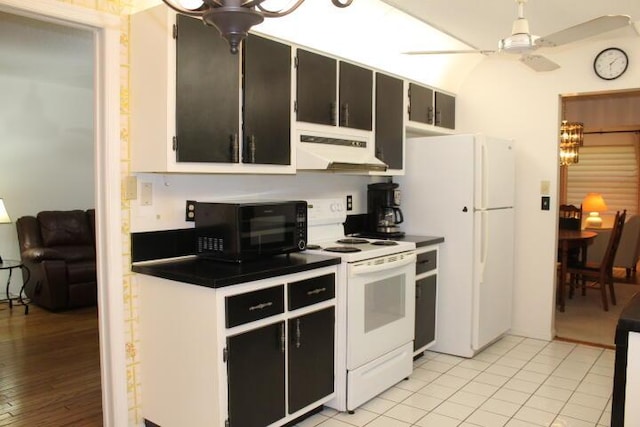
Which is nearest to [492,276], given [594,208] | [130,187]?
[130,187]

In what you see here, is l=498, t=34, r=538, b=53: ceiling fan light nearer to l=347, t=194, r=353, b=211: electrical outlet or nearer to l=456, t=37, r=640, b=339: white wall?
l=347, t=194, r=353, b=211: electrical outlet

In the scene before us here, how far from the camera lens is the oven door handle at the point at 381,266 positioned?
2.97 metres

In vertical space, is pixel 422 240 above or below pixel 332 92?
below

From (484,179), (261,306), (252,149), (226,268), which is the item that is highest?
(252,149)

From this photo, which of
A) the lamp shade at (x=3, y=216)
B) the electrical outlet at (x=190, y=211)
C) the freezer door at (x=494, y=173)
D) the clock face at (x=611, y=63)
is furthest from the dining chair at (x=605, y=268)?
the lamp shade at (x=3, y=216)

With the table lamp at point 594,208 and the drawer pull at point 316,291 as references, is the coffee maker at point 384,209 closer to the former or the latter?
the drawer pull at point 316,291

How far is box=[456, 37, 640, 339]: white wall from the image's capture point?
431 centimetres

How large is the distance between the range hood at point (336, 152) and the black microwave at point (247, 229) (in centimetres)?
28

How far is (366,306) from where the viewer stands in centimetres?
311

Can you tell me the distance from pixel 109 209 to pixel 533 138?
11.4 ft

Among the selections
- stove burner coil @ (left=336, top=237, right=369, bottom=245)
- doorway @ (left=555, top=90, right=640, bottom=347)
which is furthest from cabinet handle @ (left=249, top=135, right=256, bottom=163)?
doorway @ (left=555, top=90, right=640, bottom=347)

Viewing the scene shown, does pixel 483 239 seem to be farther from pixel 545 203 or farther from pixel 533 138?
pixel 533 138

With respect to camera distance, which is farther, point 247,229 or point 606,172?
point 606,172

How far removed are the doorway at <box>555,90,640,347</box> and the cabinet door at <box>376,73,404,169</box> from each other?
284 cm
